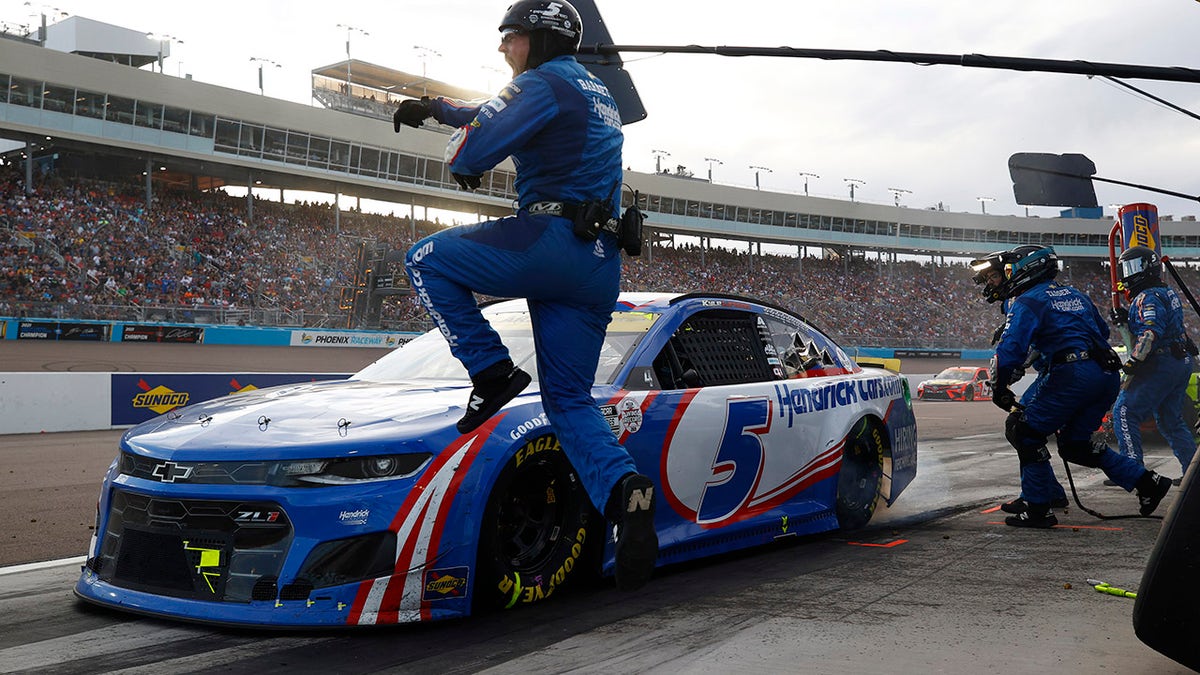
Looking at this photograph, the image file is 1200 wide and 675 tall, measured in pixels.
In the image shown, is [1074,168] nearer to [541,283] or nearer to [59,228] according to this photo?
[541,283]

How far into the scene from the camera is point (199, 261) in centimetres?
3188

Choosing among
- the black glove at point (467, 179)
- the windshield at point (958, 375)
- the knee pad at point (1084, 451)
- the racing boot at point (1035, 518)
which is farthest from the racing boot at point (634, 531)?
the windshield at point (958, 375)

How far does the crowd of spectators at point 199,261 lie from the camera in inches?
1045

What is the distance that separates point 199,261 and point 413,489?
102 feet

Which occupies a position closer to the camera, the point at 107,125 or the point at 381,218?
the point at 107,125

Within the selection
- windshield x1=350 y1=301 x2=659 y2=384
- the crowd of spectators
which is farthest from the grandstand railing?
windshield x1=350 y1=301 x2=659 y2=384

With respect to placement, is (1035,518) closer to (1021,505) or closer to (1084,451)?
(1021,505)

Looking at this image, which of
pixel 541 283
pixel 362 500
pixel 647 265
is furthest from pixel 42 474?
pixel 647 265

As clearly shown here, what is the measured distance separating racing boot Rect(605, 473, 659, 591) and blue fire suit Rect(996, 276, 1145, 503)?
3856mm

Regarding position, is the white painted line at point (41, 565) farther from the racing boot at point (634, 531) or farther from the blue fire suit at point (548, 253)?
the racing boot at point (634, 531)

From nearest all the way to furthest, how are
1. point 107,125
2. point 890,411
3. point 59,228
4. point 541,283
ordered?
point 541,283 < point 890,411 < point 59,228 < point 107,125

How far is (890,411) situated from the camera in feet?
20.9

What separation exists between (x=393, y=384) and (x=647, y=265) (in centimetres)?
4741

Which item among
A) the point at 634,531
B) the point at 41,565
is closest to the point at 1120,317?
the point at 634,531
